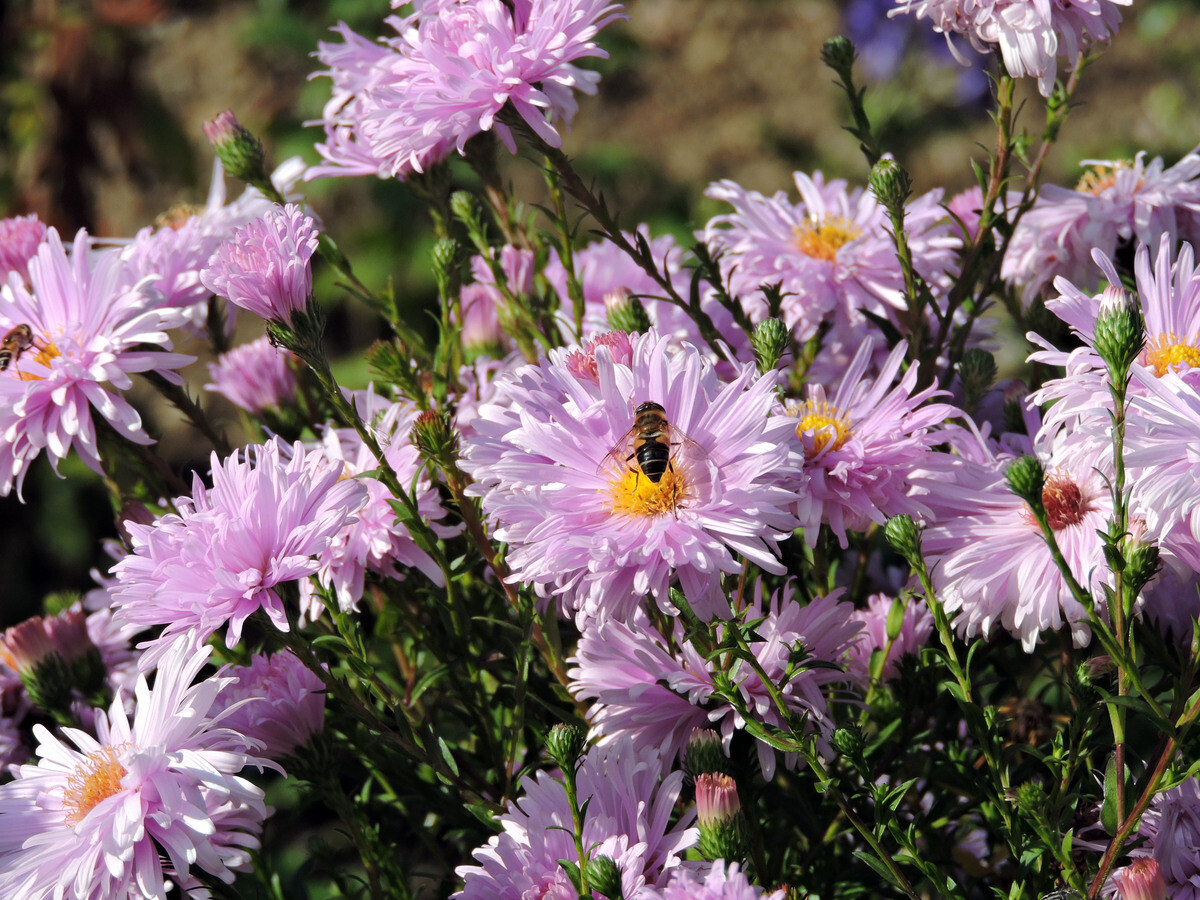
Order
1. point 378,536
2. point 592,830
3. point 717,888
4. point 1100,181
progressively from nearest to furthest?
point 717,888 < point 592,830 < point 378,536 < point 1100,181

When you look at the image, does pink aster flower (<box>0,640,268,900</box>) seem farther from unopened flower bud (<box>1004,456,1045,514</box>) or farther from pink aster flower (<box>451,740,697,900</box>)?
unopened flower bud (<box>1004,456,1045,514</box>)

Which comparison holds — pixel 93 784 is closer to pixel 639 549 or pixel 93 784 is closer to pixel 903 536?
pixel 639 549

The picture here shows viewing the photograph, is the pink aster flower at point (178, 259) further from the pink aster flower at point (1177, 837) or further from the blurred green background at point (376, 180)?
the blurred green background at point (376, 180)

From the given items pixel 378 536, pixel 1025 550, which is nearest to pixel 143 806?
pixel 378 536

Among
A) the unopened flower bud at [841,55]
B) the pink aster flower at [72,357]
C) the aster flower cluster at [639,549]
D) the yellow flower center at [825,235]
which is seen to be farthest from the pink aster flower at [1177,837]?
the pink aster flower at [72,357]

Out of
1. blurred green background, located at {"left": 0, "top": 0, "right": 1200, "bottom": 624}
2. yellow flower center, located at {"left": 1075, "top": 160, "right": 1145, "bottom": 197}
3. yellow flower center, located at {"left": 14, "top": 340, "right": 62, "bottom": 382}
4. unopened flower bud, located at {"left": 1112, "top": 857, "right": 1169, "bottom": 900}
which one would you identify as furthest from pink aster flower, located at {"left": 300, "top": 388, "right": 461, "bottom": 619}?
blurred green background, located at {"left": 0, "top": 0, "right": 1200, "bottom": 624}

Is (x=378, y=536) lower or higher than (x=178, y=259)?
lower
